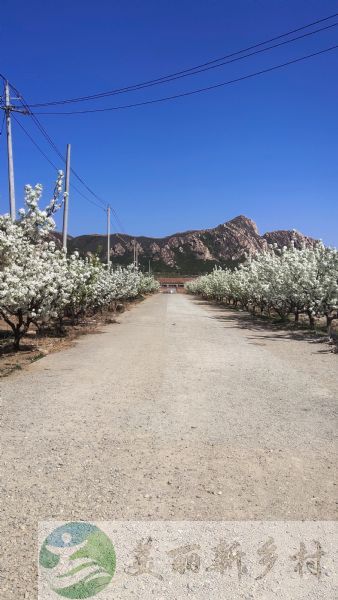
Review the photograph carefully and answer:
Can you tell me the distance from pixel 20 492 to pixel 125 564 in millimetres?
1381

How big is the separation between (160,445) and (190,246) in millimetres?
149095

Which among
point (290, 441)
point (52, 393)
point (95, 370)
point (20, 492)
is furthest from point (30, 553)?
point (95, 370)

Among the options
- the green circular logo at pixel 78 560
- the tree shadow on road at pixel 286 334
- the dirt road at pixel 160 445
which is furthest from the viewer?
the tree shadow on road at pixel 286 334

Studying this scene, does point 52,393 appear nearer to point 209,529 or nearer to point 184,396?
point 184,396

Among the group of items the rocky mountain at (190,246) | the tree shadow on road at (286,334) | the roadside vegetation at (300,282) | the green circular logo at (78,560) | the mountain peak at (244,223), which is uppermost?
the mountain peak at (244,223)

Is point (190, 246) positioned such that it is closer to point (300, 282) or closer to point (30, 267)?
point (300, 282)

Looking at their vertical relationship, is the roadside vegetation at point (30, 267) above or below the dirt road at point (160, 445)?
above

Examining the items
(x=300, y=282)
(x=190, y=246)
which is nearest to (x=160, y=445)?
(x=300, y=282)

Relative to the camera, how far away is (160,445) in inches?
215

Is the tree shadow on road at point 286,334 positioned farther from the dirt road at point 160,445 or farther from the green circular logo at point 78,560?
the green circular logo at point 78,560

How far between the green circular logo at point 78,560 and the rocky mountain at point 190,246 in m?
119

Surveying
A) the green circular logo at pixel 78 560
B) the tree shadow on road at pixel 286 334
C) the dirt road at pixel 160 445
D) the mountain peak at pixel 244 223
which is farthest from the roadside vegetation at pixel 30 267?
the mountain peak at pixel 244 223

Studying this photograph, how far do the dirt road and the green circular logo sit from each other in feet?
0.39

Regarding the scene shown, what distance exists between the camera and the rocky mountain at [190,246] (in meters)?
136
